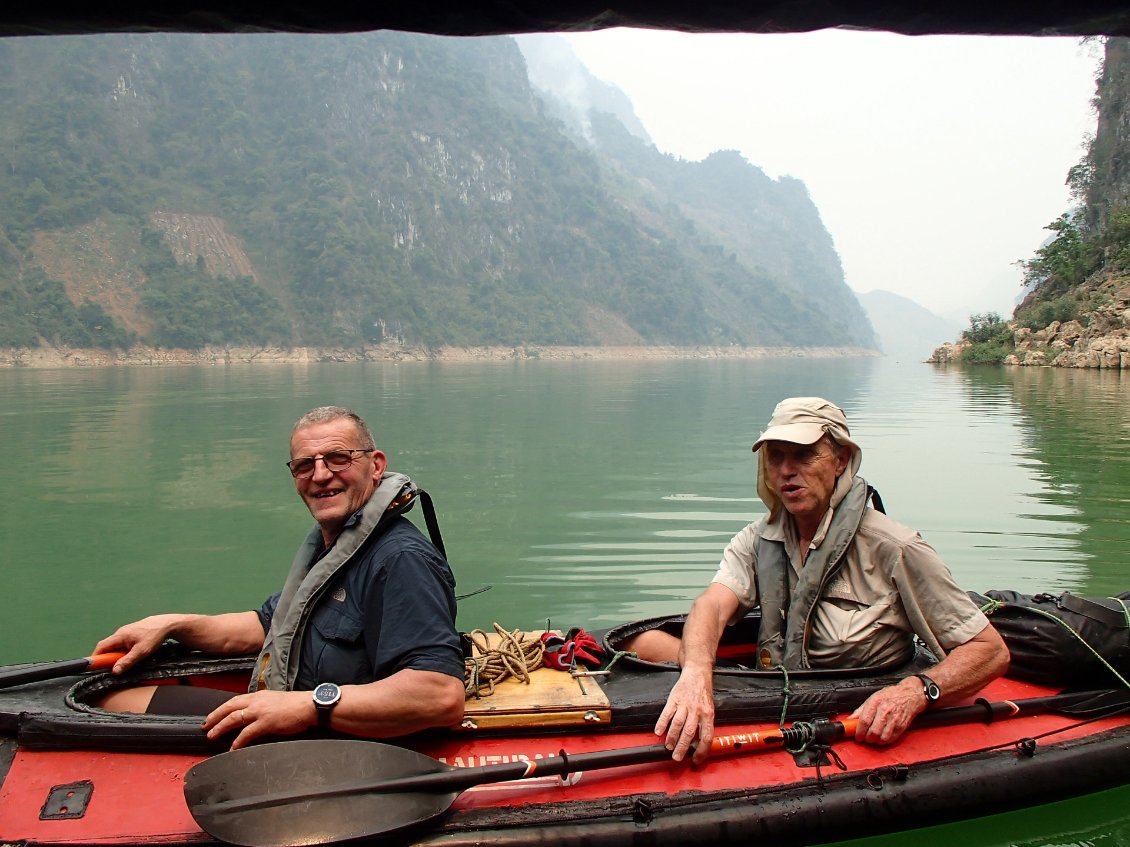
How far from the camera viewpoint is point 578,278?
5433 inches

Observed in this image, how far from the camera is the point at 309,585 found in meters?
2.90

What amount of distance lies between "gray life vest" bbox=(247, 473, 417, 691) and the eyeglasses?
0.14 meters

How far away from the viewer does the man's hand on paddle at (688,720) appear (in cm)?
297

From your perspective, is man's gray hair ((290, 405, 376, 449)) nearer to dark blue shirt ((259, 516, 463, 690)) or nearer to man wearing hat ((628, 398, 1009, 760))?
dark blue shirt ((259, 516, 463, 690))

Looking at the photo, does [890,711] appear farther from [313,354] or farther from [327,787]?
[313,354]

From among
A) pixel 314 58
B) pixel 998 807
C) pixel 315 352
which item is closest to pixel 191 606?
pixel 998 807

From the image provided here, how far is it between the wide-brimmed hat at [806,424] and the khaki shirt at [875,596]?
0.33 m

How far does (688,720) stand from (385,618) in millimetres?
1039

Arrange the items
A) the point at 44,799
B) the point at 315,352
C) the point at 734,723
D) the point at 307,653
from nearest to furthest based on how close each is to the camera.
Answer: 1. the point at 44,799
2. the point at 307,653
3. the point at 734,723
4. the point at 315,352

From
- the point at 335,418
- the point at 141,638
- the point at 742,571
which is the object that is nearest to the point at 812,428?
the point at 742,571

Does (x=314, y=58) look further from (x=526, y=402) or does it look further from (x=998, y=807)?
(x=998, y=807)

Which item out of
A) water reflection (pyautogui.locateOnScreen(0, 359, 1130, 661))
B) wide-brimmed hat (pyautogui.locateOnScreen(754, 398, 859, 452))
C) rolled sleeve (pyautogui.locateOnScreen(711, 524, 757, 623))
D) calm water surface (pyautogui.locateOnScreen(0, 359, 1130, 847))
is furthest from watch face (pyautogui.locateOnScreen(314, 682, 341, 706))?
water reflection (pyautogui.locateOnScreen(0, 359, 1130, 661))

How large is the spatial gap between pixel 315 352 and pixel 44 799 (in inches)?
3598

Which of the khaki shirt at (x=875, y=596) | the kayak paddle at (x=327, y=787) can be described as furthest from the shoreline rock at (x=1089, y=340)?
the kayak paddle at (x=327, y=787)
